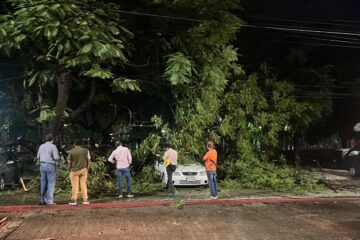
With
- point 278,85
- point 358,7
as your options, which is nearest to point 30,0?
point 278,85

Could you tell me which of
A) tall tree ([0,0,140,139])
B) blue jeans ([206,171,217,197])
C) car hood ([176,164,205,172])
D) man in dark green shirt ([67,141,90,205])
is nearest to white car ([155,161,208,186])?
car hood ([176,164,205,172])

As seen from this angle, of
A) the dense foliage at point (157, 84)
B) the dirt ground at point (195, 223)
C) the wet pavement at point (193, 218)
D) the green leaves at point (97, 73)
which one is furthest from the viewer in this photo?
the green leaves at point (97, 73)

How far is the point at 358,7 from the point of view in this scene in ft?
86.6

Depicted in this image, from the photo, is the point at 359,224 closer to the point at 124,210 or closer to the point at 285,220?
the point at 285,220

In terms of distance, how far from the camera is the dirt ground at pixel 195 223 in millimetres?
10359

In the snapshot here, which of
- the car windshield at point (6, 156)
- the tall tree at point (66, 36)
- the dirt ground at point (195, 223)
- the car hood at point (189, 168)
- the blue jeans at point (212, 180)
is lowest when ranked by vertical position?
the dirt ground at point (195, 223)

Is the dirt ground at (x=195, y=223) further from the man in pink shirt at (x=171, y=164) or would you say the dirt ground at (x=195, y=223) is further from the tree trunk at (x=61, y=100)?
the tree trunk at (x=61, y=100)

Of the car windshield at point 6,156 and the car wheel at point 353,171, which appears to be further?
the car wheel at point 353,171

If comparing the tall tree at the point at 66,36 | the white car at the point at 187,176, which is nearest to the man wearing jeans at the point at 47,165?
the tall tree at the point at 66,36

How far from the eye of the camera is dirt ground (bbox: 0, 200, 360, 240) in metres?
10.4

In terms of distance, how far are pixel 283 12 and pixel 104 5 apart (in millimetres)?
11521

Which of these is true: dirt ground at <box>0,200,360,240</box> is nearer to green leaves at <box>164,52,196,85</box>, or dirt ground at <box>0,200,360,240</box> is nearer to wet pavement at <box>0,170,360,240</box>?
wet pavement at <box>0,170,360,240</box>

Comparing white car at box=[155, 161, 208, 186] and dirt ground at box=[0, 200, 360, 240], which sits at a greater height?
white car at box=[155, 161, 208, 186]

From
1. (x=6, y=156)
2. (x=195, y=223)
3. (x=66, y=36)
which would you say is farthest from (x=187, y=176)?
(x=66, y=36)
